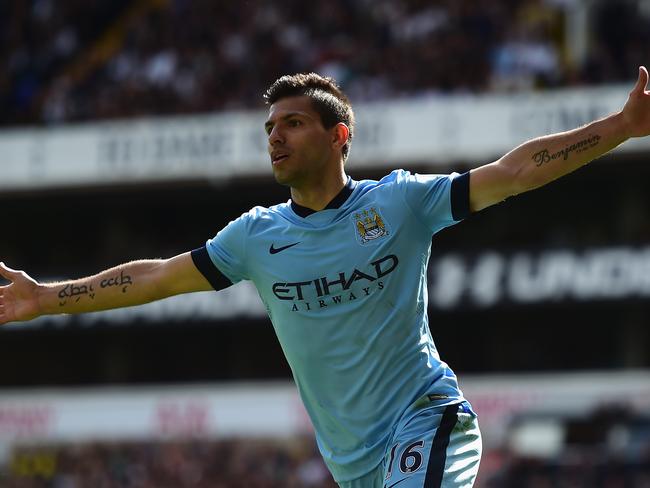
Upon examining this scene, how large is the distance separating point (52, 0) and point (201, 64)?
5085 millimetres

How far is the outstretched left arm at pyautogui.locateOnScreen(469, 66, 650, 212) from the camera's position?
5.61 meters

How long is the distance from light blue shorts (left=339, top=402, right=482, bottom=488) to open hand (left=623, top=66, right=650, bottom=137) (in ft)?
4.55

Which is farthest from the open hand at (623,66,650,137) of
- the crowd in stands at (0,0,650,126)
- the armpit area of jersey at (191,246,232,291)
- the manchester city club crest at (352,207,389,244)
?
the crowd in stands at (0,0,650,126)

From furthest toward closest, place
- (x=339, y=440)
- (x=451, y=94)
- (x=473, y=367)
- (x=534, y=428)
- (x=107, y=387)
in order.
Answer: (x=107, y=387) → (x=473, y=367) → (x=451, y=94) → (x=534, y=428) → (x=339, y=440)

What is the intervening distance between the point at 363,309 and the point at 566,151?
3.49ft

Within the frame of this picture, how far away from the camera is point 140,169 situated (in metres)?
25.4

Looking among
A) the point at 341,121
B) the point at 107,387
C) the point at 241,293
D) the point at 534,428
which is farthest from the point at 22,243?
the point at 341,121

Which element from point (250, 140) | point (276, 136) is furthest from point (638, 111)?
point (250, 140)

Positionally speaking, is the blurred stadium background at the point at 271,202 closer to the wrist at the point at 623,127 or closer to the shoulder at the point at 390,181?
the shoulder at the point at 390,181

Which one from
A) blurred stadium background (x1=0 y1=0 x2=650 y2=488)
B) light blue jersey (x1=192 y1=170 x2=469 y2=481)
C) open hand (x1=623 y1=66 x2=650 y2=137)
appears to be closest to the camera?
open hand (x1=623 y1=66 x2=650 y2=137)

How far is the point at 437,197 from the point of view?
5941mm

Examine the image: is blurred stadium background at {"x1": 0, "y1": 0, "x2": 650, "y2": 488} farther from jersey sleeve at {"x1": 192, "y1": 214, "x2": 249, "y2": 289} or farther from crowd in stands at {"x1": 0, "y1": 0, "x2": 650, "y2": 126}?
jersey sleeve at {"x1": 192, "y1": 214, "x2": 249, "y2": 289}

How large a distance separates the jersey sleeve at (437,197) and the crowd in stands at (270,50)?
15.9 meters

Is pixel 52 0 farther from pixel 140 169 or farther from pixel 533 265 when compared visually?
pixel 533 265
